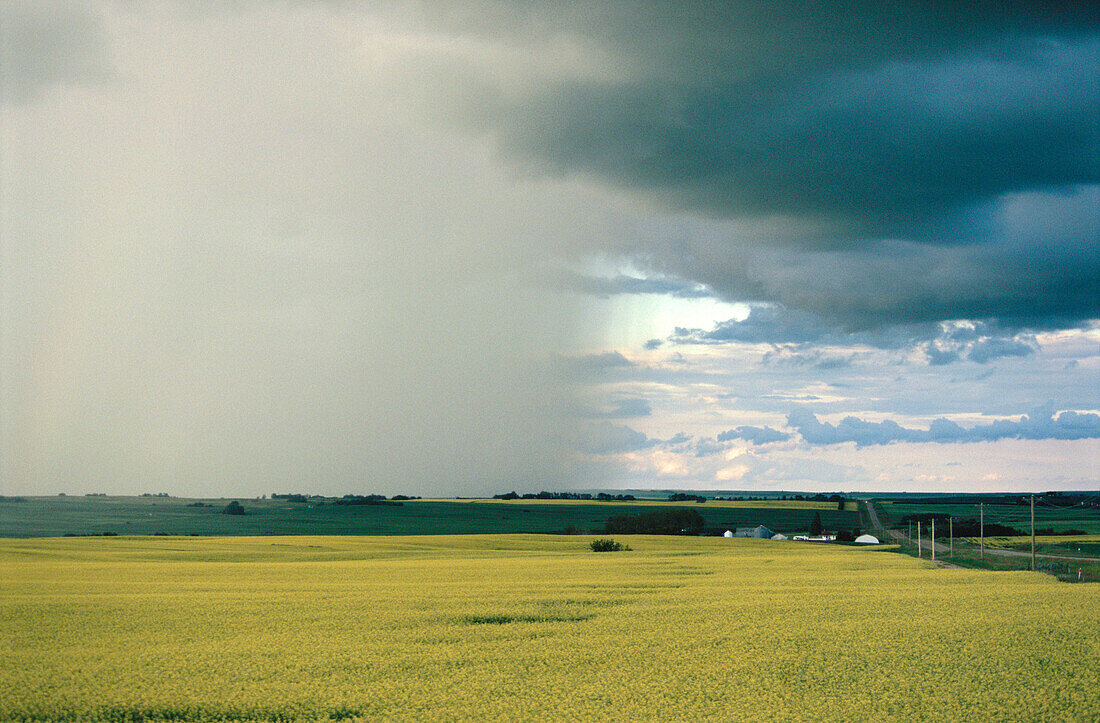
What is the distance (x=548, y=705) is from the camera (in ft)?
36.9

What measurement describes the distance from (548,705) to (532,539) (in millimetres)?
72725

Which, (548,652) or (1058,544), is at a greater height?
(548,652)

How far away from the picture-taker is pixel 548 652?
14828 millimetres

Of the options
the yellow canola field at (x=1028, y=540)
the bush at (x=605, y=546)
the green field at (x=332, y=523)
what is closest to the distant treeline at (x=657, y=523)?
the green field at (x=332, y=523)

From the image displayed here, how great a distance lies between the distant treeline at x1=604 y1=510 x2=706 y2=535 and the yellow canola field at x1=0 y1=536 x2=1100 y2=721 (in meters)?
98.6

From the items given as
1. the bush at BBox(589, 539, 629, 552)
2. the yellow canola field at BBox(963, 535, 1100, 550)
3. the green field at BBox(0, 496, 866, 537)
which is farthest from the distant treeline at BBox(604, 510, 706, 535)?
the bush at BBox(589, 539, 629, 552)

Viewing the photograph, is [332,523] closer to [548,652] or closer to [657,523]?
[657,523]

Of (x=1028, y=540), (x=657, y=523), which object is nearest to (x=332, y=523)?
(x=657, y=523)

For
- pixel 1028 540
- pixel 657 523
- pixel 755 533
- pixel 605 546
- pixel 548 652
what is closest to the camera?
pixel 548 652

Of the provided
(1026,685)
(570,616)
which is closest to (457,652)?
(570,616)

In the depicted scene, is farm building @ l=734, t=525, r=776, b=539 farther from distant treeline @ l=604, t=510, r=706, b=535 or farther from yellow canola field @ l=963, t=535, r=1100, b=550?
yellow canola field @ l=963, t=535, r=1100, b=550

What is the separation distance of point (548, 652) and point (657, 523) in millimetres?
117069

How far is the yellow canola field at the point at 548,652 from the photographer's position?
37.7 feet

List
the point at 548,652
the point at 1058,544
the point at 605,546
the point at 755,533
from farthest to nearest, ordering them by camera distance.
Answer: the point at 755,533 → the point at 1058,544 → the point at 605,546 → the point at 548,652
